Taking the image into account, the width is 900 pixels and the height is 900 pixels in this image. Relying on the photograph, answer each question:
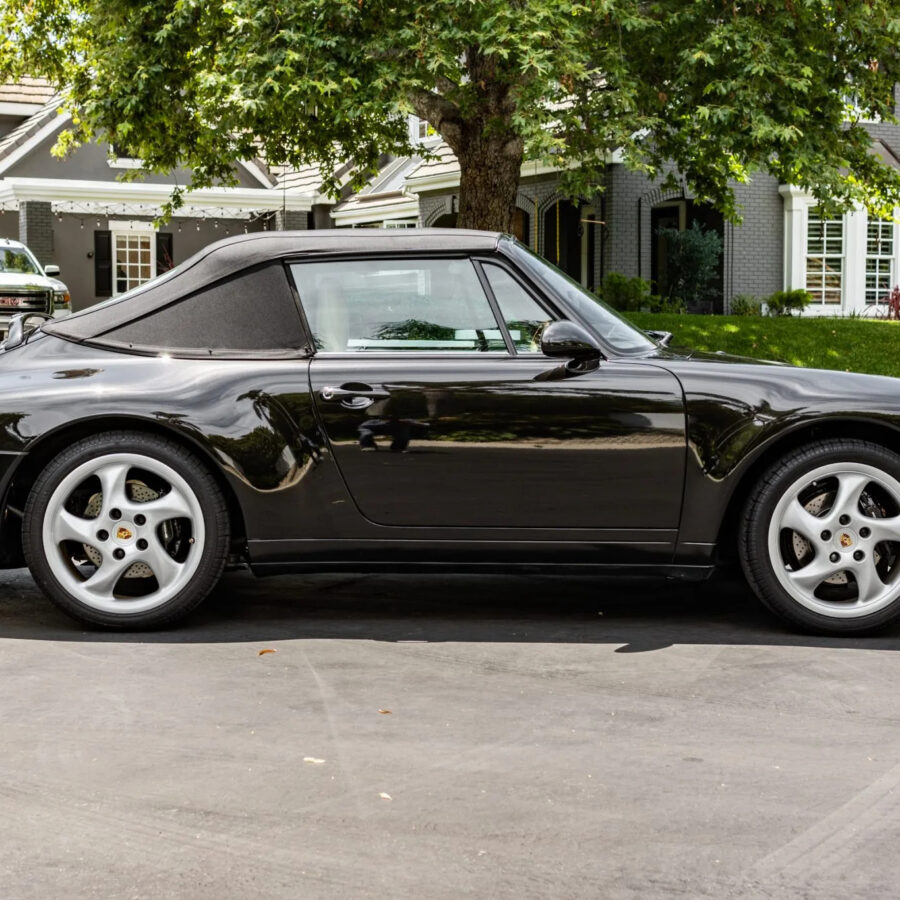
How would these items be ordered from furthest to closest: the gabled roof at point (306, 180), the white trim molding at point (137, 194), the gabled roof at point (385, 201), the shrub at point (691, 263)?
1. the gabled roof at point (306, 180)
2. the white trim molding at point (137, 194)
3. the gabled roof at point (385, 201)
4. the shrub at point (691, 263)

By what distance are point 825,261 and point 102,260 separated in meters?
18.7

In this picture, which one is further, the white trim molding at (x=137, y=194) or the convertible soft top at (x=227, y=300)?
the white trim molding at (x=137, y=194)

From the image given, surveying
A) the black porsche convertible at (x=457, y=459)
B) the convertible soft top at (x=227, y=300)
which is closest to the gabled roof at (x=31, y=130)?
the convertible soft top at (x=227, y=300)

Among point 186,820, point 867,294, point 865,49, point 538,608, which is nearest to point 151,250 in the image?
point 867,294

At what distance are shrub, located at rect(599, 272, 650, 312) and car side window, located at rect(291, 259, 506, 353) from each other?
1753cm

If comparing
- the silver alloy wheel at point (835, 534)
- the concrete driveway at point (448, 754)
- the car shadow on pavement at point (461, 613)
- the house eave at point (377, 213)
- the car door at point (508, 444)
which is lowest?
the car shadow on pavement at point (461, 613)

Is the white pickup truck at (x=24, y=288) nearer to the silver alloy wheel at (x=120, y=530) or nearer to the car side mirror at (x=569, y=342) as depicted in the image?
the silver alloy wheel at (x=120, y=530)

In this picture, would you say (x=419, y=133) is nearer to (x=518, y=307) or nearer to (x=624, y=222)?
(x=624, y=222)

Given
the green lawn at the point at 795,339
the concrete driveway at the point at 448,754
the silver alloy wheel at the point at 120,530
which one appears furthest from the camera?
the green lawn at the point at 795,339

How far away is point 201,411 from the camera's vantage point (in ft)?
17.9

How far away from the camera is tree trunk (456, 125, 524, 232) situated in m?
17.4

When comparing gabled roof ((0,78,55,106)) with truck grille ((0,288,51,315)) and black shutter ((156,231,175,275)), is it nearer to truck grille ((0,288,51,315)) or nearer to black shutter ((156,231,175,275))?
black shutter ((156,231,175,275))

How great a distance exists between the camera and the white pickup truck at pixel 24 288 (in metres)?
24.0

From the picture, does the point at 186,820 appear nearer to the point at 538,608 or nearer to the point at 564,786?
the point at 564,786
